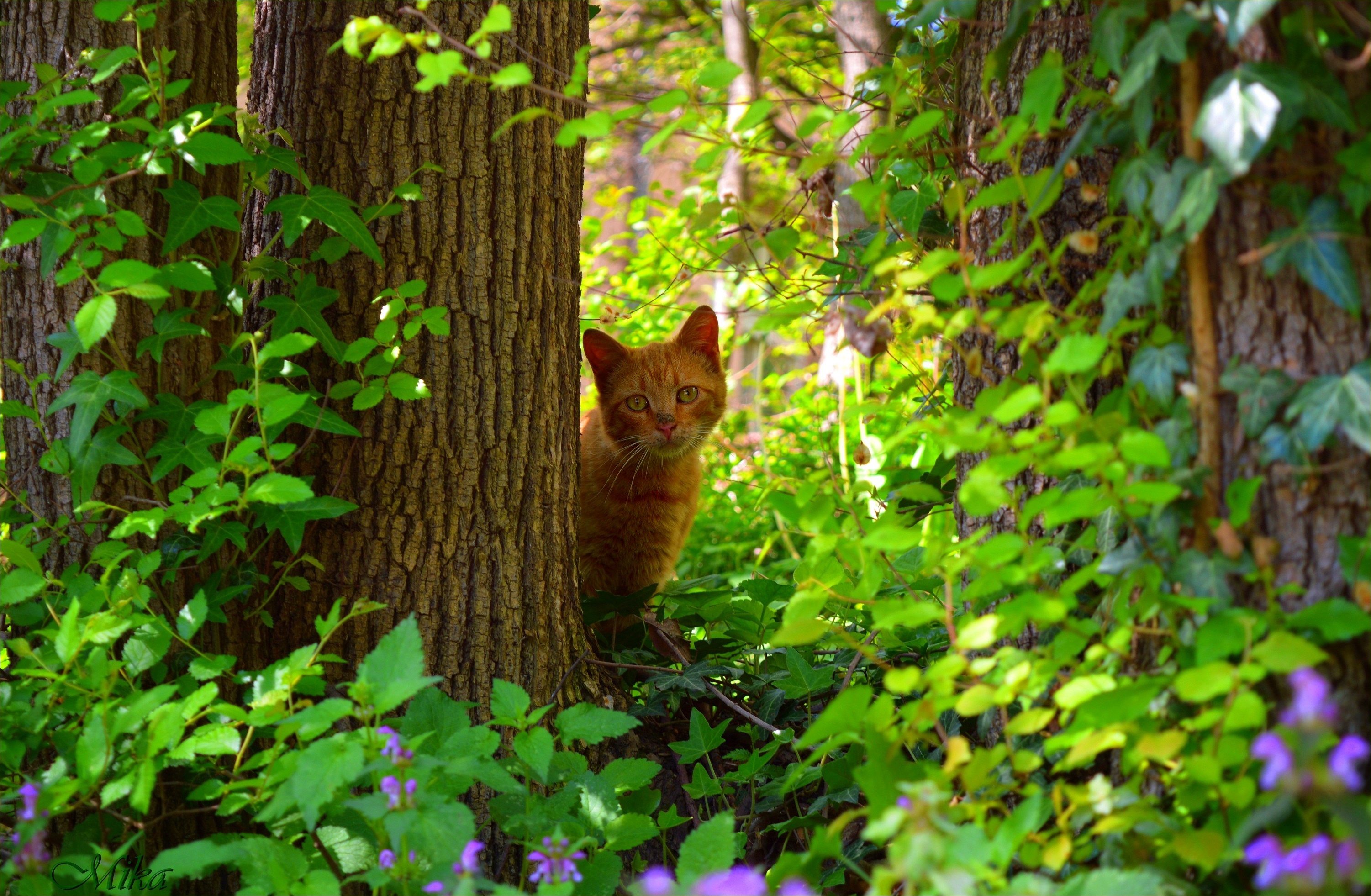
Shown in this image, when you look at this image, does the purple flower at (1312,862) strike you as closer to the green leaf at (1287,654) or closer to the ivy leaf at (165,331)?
the green leaf at (1287,654)

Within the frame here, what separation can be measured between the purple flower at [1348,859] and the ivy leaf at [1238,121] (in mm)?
747

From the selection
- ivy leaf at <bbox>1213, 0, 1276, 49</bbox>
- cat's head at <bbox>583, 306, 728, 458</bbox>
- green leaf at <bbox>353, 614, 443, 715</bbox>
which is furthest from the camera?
cat's head at <bbox>583, 306, 728, 458</bbox>

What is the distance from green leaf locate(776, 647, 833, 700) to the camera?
7.83 feet

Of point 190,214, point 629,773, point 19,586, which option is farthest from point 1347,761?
point 190,214

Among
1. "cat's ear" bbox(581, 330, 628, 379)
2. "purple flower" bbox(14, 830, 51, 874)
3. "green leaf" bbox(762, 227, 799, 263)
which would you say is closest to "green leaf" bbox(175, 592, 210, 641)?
"purple flower" bbox(14, 830, 51, 874)

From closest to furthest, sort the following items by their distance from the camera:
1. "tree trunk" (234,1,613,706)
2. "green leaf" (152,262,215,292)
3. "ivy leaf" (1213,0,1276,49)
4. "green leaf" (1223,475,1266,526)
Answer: "ivy leaf" (1213,0,1276,49) < "green leaf" (1223,475,1266,526) < "green leaf" (152,262,215,292) < "tree trunk" (234,1,613,706)

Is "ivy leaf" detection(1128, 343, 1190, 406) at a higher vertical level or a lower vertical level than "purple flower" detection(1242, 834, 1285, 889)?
higher

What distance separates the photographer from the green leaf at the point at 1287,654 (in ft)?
3.93

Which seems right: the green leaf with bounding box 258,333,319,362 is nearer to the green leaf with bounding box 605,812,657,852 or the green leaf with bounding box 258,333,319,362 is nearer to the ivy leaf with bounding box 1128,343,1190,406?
the green leaf with bounding box 605,812,657,852

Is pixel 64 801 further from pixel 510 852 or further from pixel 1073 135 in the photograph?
pixel 1073 135

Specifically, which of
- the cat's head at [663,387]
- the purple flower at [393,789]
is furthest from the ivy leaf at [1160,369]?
the cat's head at [663,387]

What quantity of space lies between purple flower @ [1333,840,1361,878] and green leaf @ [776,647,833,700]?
1.44m

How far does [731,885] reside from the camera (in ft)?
4.30

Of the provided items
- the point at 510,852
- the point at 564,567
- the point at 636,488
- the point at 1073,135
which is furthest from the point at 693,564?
the point at 1073,135
